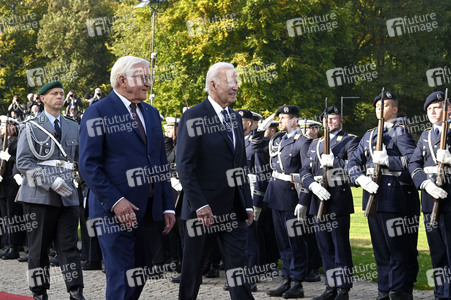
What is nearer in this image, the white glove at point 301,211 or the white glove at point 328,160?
the white glove at point 328,160

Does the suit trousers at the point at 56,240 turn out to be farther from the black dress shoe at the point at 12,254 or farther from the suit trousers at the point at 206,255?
the black dress shoe at the point at 12,254

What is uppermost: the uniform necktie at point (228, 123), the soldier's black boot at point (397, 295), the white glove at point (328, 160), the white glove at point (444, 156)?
the uniform necktie at point (228, 123)

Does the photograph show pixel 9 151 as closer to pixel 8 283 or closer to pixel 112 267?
pixel 8 283

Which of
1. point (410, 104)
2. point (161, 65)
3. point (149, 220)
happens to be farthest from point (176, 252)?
point (410, 104)

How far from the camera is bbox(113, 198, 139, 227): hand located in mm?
5711

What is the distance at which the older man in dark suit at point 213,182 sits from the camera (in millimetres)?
6605

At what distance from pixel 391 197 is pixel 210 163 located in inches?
108

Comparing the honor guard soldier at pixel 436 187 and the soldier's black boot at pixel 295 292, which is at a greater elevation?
the honor guard soldier at pixel 436 187

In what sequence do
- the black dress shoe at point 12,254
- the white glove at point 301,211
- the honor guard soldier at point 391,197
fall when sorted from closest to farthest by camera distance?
the honor guard soldier at point 391,197 → the white glove at point 301,211 → the black dress shoe at point 12,254

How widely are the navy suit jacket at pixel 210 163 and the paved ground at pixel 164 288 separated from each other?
293cm

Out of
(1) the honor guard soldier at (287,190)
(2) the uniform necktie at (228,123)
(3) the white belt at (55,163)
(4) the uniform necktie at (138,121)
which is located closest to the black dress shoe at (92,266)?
(1) the honor guard soldier at (287,190)

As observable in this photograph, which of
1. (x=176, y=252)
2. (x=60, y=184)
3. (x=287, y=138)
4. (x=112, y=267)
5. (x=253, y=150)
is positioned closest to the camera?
(x=112, y=267)

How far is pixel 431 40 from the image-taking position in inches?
1629

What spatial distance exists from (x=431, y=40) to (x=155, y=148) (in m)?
37.7
